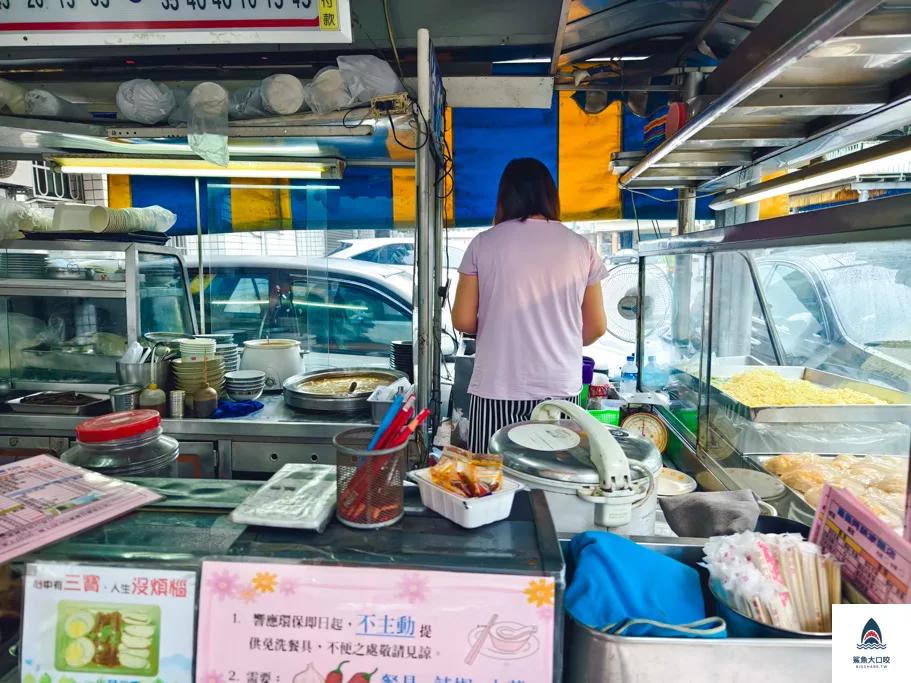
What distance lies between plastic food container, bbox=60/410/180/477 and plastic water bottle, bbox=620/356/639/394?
254 centimetres

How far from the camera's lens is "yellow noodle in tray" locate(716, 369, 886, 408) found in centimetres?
203

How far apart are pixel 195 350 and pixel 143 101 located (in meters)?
1.17

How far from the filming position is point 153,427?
1508 mm

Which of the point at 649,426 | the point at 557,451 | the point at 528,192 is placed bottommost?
the point at 649,426

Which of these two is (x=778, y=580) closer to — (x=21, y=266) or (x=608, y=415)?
(x=608, y=415)

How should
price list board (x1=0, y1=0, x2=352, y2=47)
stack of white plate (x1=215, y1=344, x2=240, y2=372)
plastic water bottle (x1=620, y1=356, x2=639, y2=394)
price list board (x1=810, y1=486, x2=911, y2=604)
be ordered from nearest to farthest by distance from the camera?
price list board (x1=810, y1=486, x2=911, y2=604) → price list board (x1=0, y1=0, x2=352, y2=47) → stack of white plate (x1=215, y1=344, x2=240, y2=372) → plastic water bottle (x1=620, y1=356, x2=639, y2=394)

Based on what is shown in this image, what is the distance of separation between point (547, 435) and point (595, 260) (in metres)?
1.14

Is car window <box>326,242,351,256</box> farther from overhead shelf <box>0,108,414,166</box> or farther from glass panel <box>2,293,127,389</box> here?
glass panel <box>2,293,127,389</box>

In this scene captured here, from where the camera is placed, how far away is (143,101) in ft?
8.22

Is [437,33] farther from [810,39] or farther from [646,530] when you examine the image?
[646,530]

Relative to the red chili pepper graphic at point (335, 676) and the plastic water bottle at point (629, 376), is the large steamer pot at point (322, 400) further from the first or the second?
the red chili pepper graphic at point (335, 676)

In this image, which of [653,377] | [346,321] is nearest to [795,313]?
[653,377]

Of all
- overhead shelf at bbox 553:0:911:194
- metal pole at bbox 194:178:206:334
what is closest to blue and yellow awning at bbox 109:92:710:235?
metal pole at bbox 194:178:206:334

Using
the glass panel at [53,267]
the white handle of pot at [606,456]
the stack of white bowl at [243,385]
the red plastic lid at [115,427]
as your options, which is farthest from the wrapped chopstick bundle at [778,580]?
the glass panel at [53,267]
